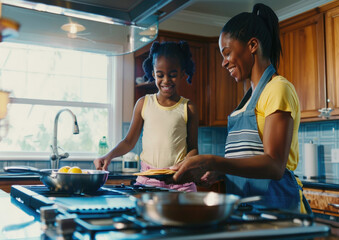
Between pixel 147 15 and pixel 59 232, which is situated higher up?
pixel 147 15

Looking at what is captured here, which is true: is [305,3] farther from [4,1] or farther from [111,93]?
[4,1]

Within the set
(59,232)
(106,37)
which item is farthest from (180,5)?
(59,232)

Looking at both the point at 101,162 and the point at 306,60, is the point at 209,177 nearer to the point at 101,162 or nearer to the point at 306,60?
the point at 101,162

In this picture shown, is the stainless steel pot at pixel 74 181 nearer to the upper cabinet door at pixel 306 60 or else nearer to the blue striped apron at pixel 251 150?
the blue striped apron at pixel 251 150

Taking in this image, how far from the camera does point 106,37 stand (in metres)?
1.57

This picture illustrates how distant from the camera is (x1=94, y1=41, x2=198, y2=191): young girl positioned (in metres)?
1.93

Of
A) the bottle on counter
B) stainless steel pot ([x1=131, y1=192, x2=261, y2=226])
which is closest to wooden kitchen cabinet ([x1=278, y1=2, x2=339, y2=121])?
the bottle on counter

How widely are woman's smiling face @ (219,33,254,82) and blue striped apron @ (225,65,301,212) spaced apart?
0.08m

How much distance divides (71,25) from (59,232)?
3.31 ft

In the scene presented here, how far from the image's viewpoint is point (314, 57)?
3.20 m

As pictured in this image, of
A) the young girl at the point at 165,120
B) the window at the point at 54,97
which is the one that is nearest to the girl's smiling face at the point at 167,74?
the young girl at the point at 165,120

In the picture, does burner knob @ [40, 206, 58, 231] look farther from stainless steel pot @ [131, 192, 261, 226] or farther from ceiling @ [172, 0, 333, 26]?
ceiling @ [172, 0, 333, 26]

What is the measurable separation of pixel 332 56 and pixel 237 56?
1990 millimetres

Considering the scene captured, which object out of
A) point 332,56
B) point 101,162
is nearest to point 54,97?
point 101,162
